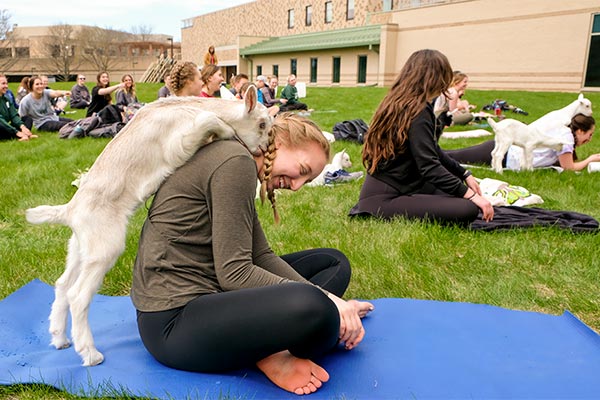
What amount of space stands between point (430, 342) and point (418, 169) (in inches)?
83.0

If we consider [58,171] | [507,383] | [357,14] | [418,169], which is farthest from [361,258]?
[357,14]

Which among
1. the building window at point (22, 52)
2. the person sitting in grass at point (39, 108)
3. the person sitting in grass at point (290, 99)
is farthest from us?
the building window at point (22, 52)

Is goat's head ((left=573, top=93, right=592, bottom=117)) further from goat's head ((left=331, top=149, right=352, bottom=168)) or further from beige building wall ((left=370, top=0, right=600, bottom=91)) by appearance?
beige building wall ((left=370, top=0, right=600, bottom=91))

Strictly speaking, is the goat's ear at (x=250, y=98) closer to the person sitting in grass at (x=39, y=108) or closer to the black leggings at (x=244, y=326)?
the black leggings at (x=244, y=326)

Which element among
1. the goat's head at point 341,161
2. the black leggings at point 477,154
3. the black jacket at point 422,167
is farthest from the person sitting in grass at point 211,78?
the black jacket at point 422,167

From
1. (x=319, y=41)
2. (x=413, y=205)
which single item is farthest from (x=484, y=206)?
(x=319, y=41)

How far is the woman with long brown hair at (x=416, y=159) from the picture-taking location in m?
4.38

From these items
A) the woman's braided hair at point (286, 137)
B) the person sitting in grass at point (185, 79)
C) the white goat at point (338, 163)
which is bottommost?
the white goat at point (338, 163)

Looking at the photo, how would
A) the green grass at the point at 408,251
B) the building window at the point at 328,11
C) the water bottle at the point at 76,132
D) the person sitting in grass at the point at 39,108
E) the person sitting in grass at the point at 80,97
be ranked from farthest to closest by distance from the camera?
the building window at the point at 328,11, the person sitting in grass at the point at 80,97, the person sitting in grass at the point at 39,108, the water bottle at the point at 76,132, the green grass at the point at 408,251

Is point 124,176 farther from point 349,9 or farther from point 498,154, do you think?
point 349,9

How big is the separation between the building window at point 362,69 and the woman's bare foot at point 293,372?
117 feet

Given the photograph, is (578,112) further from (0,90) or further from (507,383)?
(0,90)

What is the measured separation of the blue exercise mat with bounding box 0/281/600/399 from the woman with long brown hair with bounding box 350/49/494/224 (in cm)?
153

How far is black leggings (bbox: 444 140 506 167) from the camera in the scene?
7781 millimetres
